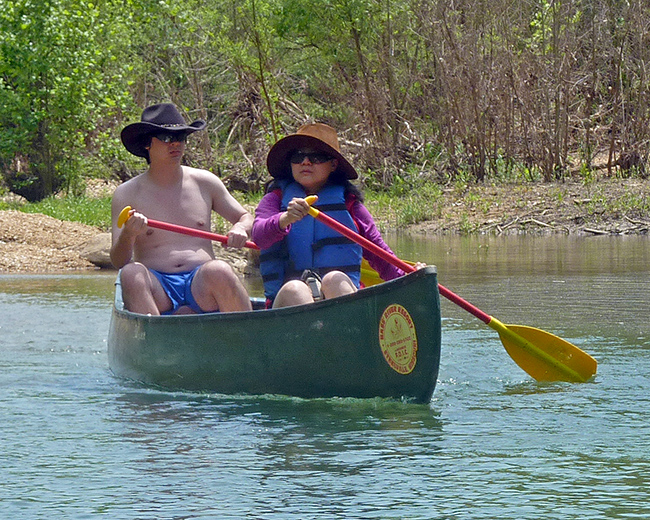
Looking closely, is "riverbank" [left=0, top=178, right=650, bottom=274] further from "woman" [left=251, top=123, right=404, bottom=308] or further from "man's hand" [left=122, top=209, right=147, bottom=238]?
"woman" [left=251, top=123, right=404, bottom=308]

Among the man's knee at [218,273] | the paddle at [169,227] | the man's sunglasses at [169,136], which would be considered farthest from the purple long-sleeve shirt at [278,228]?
the man's sunglasses at [169,136]

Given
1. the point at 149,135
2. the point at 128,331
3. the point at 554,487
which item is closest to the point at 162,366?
the point at 128,331

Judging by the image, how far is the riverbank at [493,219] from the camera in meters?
13.8

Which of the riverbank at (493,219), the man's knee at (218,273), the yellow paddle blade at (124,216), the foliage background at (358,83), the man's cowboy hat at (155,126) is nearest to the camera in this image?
the yellow paddle blade at (124,216)

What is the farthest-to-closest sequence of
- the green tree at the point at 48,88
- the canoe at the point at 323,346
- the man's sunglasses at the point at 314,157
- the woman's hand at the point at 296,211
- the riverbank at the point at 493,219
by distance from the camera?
the green tree at the point at 48,88 → the riverbank at the point at 493,219 → the man's sunglasses at the point at 314,157 → the woman's hand at the point at 296,211 → the canoe at the point at 323,346

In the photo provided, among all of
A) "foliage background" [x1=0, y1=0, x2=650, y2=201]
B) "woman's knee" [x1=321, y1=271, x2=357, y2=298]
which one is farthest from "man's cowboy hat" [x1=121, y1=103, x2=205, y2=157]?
"foliage background" [x1=0, y1=0, x2=650, y2=201]

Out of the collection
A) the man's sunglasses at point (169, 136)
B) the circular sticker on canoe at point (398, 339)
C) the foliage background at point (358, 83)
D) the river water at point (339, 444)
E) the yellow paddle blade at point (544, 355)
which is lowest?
the river water at point (339, 444)

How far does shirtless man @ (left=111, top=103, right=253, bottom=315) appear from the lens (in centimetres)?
603

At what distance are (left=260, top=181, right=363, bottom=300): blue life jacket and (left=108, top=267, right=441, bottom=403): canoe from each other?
1.36ft

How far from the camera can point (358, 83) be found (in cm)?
2106

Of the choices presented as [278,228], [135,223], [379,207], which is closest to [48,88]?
[379,207]

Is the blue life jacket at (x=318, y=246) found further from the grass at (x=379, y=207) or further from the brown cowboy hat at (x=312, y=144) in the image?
the grass at (x=379, y=207)

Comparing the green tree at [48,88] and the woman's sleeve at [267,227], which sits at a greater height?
the green tree at [48,88]

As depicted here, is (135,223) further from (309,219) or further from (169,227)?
(309,219)
